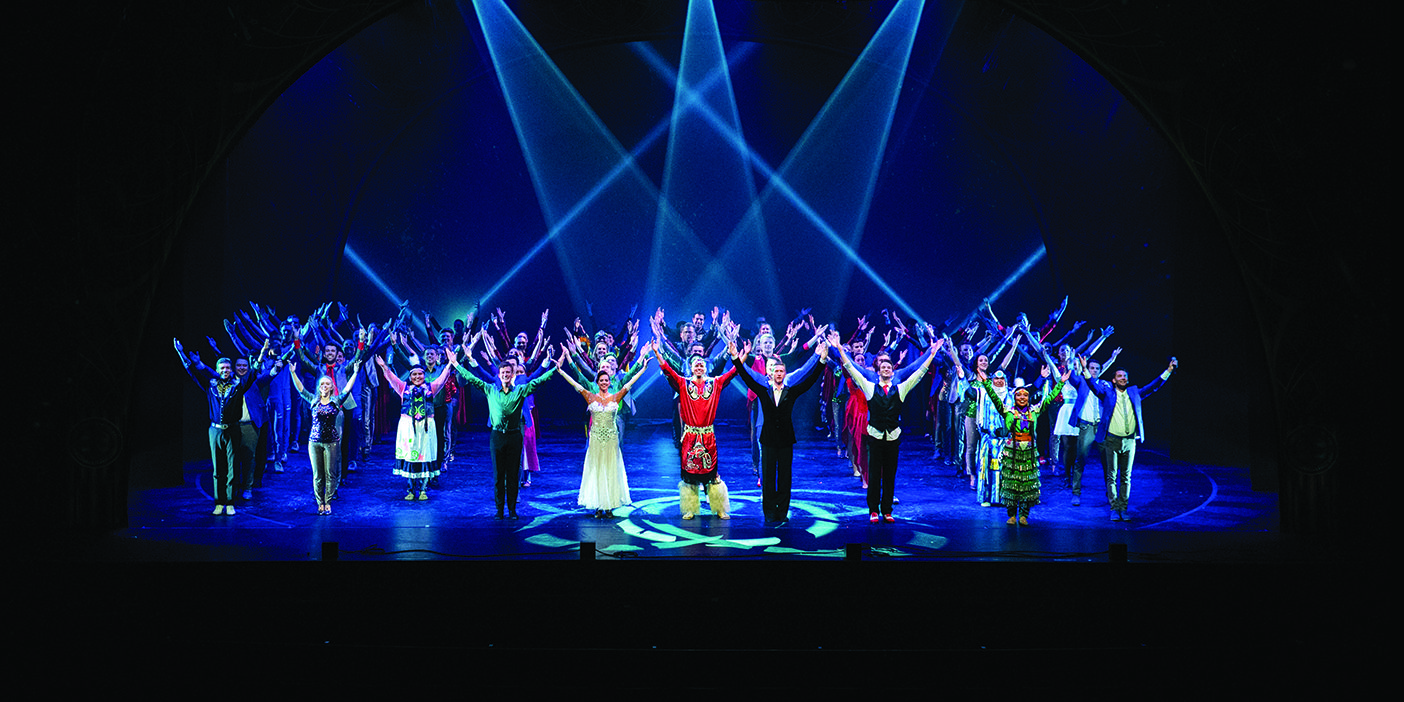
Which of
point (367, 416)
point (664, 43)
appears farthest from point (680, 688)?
point (664, 43)

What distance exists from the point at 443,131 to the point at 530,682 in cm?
1265

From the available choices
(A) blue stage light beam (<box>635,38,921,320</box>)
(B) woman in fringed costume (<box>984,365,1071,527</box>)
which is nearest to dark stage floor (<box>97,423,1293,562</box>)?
(B) woman in fringed costume (<box>984,365,1071,527</box>)

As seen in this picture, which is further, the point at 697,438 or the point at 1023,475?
the point at 697,438

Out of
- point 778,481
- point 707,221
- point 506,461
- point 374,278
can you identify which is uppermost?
point 707,221

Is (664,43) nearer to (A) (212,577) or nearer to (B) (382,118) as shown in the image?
(B) (382,118)

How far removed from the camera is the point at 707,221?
17.4 metres

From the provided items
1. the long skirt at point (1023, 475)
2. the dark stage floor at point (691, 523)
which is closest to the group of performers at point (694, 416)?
the long skirt at point (1023, 475)

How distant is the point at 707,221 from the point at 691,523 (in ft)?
33.6

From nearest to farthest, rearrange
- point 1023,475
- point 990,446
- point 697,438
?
point 1023,475 → point 697,438 → point 990,446

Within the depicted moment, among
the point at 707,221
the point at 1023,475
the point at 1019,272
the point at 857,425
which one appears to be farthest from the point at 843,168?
the point at 1023,475

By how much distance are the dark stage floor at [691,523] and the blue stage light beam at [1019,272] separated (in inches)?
184

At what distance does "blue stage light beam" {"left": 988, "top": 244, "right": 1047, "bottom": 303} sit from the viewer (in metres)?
15.0

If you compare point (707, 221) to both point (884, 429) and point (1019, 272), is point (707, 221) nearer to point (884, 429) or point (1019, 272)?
point (1019, 272)

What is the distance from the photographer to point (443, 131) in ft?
52.3
